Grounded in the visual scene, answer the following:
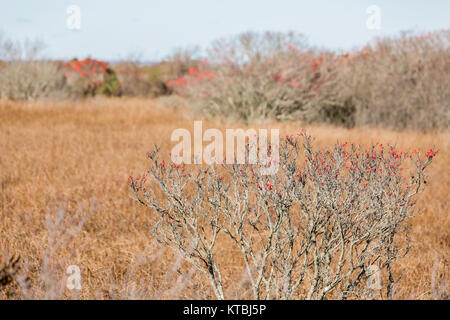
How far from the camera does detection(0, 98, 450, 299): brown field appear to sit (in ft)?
8.67

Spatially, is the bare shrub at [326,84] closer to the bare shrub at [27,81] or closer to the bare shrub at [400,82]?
the bare shrub at [400,82]

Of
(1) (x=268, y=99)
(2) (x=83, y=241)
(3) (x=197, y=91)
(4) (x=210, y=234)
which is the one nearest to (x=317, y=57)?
(1) (x=268, y=99)

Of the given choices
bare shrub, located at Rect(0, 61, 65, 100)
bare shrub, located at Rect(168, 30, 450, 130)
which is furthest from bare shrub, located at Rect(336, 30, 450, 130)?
bare shrub, located at Rect(0, 61, 65, 100)

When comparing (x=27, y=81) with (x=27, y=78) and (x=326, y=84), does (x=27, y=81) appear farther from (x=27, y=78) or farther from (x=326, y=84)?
(x=326, y=84)

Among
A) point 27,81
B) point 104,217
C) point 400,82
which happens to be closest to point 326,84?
point 400,82

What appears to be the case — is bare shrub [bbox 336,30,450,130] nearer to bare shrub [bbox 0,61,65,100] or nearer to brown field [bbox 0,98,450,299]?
brown field [bbox 0,98,450,299]

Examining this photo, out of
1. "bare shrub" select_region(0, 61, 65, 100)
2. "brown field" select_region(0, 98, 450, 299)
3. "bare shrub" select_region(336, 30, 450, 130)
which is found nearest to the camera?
"brown field" select_region(0, 98, 450, 299)

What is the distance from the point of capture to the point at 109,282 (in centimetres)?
277

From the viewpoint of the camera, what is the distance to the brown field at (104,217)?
2.64 meters

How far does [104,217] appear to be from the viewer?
3896mm

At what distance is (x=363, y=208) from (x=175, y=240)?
3.93 ft
